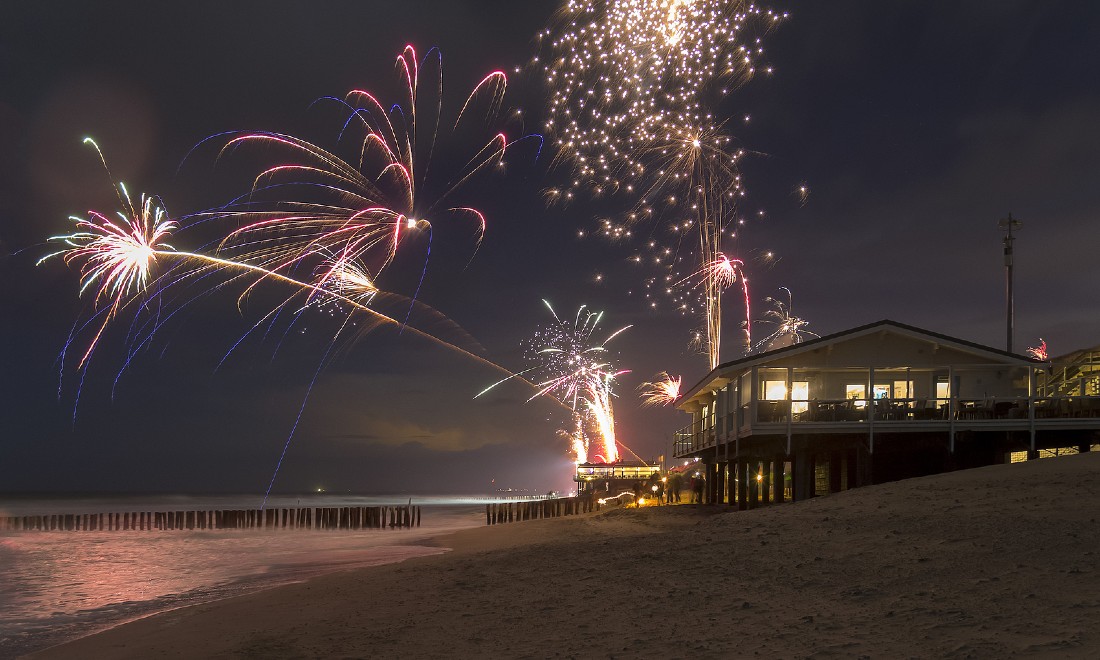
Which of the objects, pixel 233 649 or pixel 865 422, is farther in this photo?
pixel 865 422

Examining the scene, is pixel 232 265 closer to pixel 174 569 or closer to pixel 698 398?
pixel 174 569

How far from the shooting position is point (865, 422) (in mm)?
23750

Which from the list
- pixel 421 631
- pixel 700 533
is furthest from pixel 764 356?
pixel 421 631

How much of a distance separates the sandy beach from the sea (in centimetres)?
242

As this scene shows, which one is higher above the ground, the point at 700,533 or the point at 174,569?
the point at 700,533

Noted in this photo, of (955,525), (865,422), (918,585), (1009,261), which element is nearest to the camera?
(918,585)

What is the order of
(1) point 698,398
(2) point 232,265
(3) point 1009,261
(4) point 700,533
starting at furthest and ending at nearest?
(1) point 698,398, (3) point 1009,261, (2) point 232,265, (4) point 700,533

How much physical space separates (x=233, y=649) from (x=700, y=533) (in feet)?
28.6

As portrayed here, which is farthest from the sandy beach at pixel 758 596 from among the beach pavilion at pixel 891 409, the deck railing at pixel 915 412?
the beach pavilion at pixel 891 409

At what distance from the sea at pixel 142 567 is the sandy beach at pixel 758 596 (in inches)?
95.4

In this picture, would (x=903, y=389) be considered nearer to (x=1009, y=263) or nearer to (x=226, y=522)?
(x=1009, y=263)

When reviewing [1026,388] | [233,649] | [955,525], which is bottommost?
[233,649]

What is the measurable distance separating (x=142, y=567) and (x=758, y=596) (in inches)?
959

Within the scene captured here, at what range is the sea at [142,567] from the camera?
688 inches
